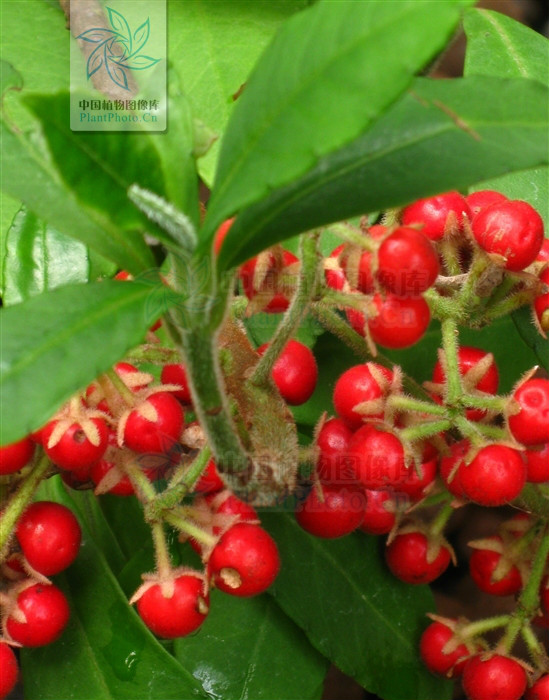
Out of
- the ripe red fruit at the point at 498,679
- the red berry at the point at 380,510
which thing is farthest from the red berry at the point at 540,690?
the red berry at the point at 380,510

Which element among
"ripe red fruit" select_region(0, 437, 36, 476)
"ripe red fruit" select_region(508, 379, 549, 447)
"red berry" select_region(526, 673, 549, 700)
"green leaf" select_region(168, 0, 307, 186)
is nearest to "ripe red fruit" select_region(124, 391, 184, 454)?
"ripe red fruit" select_region(0, 437, 36, 476)

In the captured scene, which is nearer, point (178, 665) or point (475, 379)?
point (475, 379)

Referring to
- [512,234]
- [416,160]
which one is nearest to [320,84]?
[416,160]

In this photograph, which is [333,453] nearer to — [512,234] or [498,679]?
[512,234]

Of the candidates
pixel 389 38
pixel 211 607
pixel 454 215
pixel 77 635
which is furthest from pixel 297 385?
pixel 389 38

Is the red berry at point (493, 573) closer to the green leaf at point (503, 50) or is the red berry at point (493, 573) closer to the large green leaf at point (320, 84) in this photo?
the green leaf at point (503, 50)

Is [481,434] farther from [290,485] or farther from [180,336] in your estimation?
[180,336]

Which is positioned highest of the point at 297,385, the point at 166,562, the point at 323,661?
the point at 297,385
